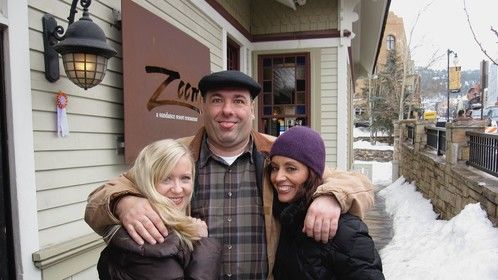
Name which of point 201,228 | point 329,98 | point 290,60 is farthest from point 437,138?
point 201,228

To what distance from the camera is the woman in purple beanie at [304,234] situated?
54.0 inches

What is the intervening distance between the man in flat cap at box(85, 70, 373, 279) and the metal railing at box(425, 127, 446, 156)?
23.5 feet

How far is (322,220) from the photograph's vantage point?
4.45ft

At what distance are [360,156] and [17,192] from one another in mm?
19564

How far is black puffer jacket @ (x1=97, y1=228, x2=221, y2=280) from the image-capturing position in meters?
1.30

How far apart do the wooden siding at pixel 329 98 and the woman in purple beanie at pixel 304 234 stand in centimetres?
591

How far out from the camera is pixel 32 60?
240 cm

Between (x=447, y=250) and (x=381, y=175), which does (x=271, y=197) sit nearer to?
(x=447, y=250)

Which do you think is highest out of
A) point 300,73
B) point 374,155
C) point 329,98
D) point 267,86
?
point 300,73

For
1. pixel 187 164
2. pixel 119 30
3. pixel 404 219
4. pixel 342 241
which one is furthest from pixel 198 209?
pixel 404 219

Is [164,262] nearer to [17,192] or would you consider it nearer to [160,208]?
[160,208]

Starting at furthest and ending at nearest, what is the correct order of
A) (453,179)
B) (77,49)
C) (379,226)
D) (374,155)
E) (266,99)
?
(374,155)
(266,99)
(379,226)
(453,179)
(77,49)

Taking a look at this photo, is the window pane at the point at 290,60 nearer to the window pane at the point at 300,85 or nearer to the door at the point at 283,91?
the door at the point at 283,91

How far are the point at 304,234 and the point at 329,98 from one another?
6.13 metres
